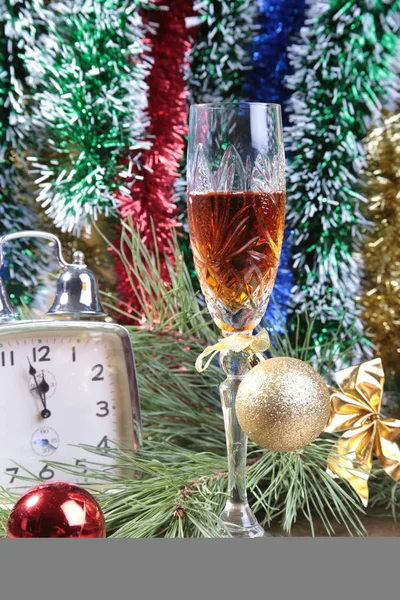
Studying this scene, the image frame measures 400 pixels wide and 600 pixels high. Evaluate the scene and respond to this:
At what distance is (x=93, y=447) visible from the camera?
2.15 feet

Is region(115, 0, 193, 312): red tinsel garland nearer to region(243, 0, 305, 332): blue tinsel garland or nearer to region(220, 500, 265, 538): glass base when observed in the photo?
region(243, 0, 305, 332): blue tinsel garland

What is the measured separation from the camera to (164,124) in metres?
1.27

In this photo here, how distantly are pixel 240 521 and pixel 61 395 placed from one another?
0.65 feet

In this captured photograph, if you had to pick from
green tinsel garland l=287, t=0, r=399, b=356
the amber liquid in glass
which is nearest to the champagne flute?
the amber liquid in glass

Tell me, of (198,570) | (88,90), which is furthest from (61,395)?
(88,90)

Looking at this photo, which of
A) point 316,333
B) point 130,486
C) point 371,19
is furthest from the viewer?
point 316,333

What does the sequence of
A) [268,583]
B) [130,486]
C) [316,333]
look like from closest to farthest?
[268,583]
[130,486]
[316,333]

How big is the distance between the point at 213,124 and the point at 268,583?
13.3 inches

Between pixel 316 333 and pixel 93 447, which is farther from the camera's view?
pixel 316 333

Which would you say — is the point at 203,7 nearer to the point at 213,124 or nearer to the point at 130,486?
the point at 213,124

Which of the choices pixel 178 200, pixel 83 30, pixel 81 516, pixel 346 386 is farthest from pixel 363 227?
pixel 81 516

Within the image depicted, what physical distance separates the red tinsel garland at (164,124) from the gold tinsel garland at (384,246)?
1.07ft

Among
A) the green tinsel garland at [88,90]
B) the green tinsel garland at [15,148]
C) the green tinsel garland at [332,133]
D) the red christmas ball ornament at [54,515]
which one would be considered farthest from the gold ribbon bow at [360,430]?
the green tinsel garland at [15,148]

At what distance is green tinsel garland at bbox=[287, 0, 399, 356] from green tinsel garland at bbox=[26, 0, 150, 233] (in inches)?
10.0
